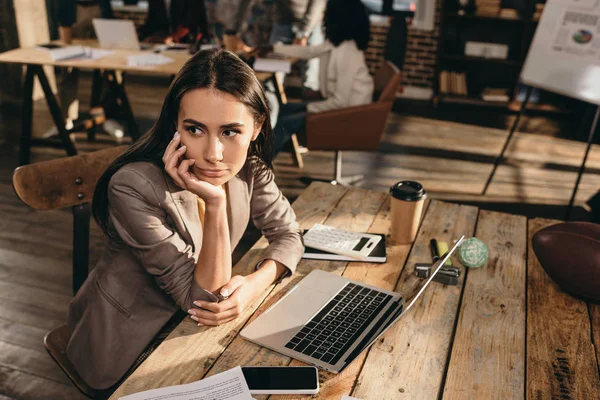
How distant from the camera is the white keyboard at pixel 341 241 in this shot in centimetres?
152

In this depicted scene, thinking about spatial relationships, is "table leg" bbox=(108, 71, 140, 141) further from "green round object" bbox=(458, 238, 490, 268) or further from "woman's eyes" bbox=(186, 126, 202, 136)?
"green round object" bbox=(458, 238, 490, 268)

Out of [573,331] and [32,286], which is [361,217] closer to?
[573,331]

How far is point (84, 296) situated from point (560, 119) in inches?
215

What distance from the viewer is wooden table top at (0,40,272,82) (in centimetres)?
358

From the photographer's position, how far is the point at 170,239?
1313 mm

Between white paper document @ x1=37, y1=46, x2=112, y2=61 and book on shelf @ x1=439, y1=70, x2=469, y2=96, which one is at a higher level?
white paper document @ x1=37, y1=46, x2=112, y2=61

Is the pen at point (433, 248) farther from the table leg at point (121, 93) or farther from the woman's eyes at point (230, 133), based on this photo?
the table leg at point (121, 93)

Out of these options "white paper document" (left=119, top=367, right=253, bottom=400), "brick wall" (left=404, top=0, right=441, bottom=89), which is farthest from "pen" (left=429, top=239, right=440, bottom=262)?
"brick wall" (left=404, top=0, right=441, bottom=89)

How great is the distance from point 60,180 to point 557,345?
1386mm

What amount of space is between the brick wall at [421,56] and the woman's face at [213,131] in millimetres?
5252

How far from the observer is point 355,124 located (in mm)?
3113

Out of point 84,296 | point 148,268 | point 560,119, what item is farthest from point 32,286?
point 560,119

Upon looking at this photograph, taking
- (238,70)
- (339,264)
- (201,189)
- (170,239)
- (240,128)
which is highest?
(238,70)

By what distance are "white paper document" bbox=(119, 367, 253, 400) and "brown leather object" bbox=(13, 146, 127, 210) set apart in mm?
808
